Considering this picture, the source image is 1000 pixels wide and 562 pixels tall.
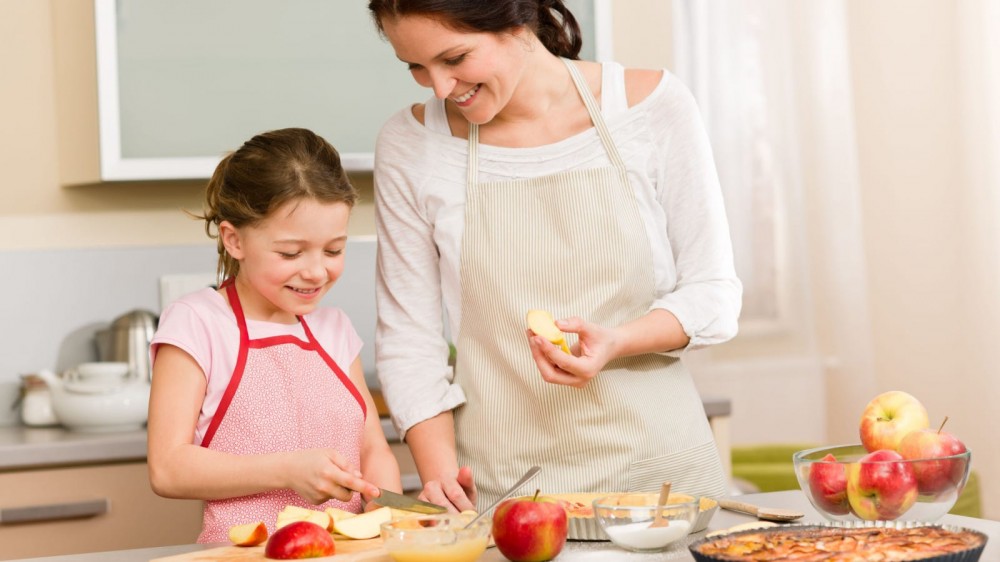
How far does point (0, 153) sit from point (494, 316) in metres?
1.46

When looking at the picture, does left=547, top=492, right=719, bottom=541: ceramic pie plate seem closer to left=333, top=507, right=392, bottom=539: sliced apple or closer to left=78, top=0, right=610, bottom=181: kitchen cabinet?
left=333, top=507, right=392, bottom=539: sliced apple

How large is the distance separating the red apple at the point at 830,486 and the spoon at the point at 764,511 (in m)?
0.11

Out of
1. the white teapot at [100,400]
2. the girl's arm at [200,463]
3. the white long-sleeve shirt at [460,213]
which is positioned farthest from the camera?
the white teapot at [100,400]

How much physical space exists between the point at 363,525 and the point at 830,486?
1.63 feet

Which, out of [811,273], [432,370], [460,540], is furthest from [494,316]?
[811,273]

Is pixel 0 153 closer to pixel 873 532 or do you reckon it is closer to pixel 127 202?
pixel 127 202

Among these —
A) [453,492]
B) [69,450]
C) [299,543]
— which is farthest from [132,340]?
[299,543]

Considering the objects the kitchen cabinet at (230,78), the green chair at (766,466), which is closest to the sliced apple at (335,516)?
the kitchen cabinet at (230,78)

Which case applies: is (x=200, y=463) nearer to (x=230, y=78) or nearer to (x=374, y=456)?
(x=374, y=456)

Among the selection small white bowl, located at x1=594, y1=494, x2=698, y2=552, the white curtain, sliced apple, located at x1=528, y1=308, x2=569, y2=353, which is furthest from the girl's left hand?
the white curtain

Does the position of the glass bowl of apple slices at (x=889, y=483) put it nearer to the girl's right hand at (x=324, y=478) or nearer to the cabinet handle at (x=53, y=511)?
the girl's right hand at (x=324, y=478)

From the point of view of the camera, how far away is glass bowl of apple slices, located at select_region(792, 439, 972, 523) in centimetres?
114

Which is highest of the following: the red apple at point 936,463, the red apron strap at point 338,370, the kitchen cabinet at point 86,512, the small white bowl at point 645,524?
the red apron strap at point 338,370

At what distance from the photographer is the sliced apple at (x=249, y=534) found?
1251 millimetres
